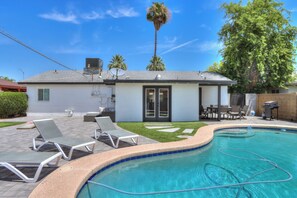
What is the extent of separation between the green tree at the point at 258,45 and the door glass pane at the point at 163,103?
41.7 feet

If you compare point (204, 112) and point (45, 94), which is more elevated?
point (45, 94)

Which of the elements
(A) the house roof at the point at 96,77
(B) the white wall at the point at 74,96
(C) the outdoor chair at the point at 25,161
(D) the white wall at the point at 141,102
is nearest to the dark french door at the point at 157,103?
(D) the white wall at the point at 141,102

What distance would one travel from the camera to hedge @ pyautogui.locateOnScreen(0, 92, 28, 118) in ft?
57.5

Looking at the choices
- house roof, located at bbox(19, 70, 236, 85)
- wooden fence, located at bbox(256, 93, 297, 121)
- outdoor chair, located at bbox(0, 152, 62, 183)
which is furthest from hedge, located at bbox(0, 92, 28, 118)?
wooden fence, located at bbox(256, 93, 297, 121)

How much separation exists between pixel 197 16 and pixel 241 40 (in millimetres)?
6490

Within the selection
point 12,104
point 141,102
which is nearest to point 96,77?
point 12,104

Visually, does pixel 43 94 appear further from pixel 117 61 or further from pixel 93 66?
pixel 117 61

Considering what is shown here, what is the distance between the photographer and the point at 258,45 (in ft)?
74.6

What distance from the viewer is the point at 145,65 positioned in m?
44.1

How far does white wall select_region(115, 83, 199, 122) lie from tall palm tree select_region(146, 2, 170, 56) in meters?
15.6

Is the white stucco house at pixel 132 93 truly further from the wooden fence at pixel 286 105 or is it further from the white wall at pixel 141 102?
the wooden fence at pixel 286 105

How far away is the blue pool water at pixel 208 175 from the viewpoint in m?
4.72

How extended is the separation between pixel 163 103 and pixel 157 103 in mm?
458

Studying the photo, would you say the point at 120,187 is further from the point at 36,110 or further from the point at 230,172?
the point at 36,110
